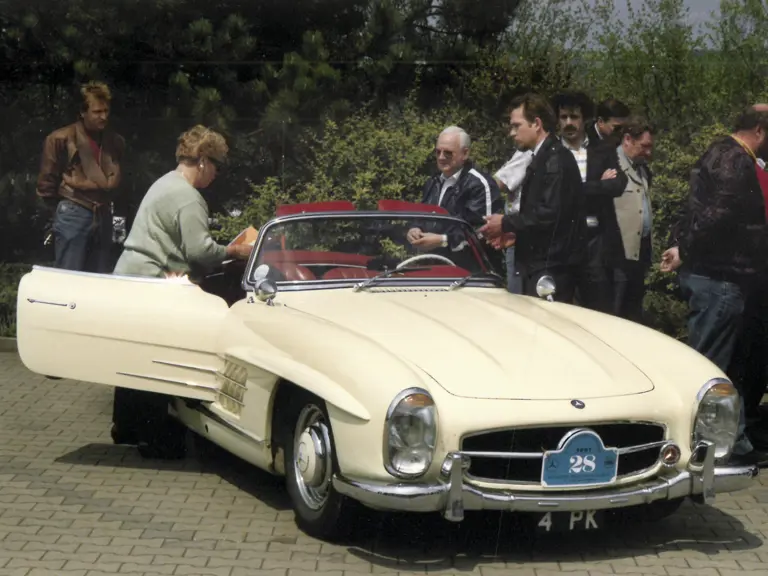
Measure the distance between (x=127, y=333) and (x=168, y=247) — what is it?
0.94 metres

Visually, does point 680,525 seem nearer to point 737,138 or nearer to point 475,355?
point 475,355

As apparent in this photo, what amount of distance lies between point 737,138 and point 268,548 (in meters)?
3.67

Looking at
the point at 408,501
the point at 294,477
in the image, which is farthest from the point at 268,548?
the point at 408,501

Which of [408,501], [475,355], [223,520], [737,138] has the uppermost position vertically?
[737,138]

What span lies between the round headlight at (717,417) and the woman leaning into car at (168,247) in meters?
2.84

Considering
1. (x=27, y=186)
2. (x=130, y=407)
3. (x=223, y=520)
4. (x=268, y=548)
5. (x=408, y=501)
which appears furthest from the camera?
(x=27, y=186)

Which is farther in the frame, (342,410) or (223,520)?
(223,520)

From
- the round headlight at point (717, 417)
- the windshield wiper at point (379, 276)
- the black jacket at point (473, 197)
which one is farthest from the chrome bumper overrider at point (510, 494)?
the black jacket at point (473, 197)

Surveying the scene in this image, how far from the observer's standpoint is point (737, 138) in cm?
794

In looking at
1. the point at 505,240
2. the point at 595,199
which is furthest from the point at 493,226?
the point at 595,199

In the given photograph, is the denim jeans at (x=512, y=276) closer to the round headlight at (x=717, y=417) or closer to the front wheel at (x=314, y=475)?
the round headlight at (x=717, y=417)

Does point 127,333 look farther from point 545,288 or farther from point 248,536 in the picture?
point 545,288

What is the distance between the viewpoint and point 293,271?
24.4ft

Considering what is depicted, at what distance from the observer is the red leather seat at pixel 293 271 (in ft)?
24.3
